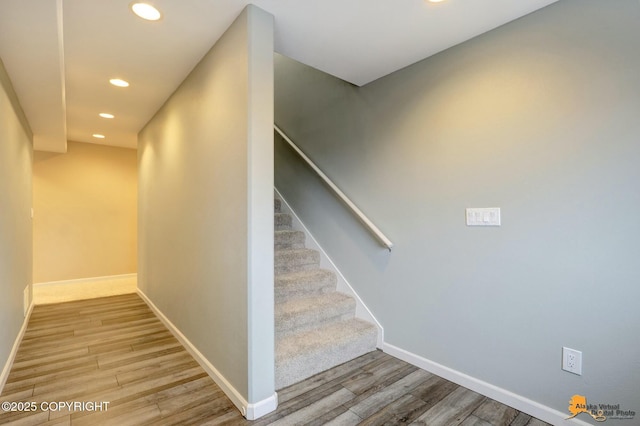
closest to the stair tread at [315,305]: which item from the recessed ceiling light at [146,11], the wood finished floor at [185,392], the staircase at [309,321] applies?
the staircase at [309,321]

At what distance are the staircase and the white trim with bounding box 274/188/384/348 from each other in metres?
0.04

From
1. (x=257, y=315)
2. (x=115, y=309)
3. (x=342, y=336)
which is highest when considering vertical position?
(x=257, y=315)

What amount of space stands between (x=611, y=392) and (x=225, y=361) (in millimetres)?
2127

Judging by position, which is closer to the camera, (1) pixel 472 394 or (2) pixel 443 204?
(1) pixel 472 394

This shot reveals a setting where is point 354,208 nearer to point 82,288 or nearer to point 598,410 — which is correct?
point 598,410

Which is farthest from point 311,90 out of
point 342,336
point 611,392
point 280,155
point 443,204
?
point 611,392

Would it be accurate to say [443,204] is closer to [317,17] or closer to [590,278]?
[590,278]

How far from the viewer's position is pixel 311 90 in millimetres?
3420

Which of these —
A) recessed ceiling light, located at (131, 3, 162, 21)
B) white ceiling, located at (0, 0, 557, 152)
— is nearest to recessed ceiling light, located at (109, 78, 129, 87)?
white ceiling, located at (0, 0, 557, 152)

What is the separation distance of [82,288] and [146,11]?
4720 millimetres

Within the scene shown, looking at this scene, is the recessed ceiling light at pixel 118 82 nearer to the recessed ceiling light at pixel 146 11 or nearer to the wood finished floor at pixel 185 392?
the recessed ceiling light at pixel 146 11

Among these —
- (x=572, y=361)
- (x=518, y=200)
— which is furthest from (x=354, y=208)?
(x=572, y=361)

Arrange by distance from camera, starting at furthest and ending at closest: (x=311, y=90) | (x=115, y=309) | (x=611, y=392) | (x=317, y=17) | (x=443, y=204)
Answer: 1. (x=115, y=309)
2. (x=311, y=90)
3. (x=443, y=204)
4. (x=317, y=17)
5. (x=611, y=392)

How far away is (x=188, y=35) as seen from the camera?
202 cm
